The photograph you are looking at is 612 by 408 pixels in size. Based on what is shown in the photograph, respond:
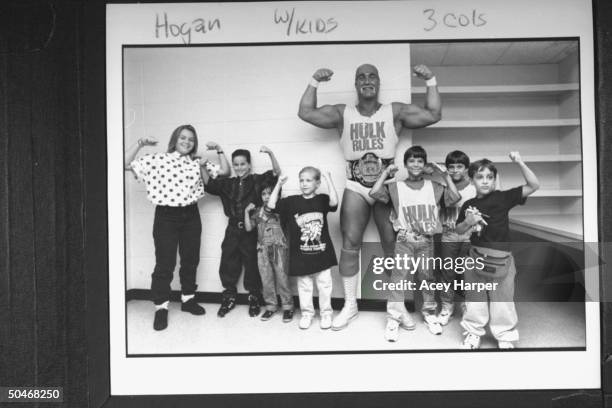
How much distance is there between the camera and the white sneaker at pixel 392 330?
130cm

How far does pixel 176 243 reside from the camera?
137cm

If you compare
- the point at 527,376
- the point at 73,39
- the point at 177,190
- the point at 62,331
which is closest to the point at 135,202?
the point at 177,190

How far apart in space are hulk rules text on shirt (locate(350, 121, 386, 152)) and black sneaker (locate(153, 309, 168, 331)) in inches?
39.6

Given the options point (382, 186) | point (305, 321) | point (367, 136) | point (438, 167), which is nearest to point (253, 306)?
point (305, 321)

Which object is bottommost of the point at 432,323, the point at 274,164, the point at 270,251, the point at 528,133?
the point at 432,323

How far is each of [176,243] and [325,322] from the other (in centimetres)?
68

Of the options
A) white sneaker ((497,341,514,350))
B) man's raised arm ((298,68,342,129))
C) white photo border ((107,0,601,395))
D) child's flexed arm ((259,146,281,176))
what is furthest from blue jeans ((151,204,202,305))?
white sneaker ((497,341,514,350))

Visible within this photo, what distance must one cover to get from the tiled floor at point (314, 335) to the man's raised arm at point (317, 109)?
2.63 feet

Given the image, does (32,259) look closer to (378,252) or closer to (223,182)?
(223,182)

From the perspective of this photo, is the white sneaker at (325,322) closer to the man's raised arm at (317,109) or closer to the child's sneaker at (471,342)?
the child's sneaker at (471,342)

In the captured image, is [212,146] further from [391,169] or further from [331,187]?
[391,169]

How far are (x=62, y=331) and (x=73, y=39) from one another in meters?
1.10

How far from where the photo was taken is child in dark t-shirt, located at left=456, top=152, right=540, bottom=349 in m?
1.30

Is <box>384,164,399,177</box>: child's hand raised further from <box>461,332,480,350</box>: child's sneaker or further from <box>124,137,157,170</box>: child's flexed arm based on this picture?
<box>124,137,157,170</box>: child's flexed arm
